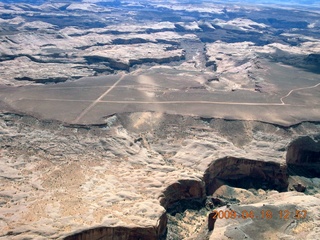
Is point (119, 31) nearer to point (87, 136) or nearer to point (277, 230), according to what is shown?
point (87, 136)

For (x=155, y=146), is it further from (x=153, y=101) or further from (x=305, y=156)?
(x=305, y=156)

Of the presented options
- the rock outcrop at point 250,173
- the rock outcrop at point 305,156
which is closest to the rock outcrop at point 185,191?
the rock outcrop at point 250,173

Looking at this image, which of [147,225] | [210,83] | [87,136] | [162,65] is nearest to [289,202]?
[147,225]

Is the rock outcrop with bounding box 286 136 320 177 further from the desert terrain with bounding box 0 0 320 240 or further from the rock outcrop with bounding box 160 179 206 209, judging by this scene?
the rock outcrop with bounding box 160 179 206 209
